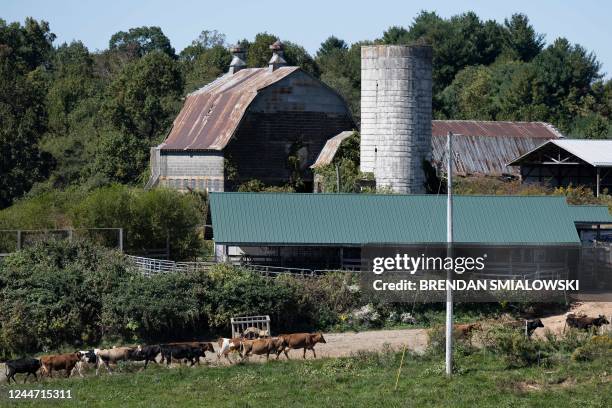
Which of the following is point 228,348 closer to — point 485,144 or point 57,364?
point 57,364

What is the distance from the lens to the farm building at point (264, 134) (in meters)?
55.9

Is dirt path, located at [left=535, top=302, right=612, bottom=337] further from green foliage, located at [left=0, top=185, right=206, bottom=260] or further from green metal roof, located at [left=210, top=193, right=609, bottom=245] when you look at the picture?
green foliage, located at [left=0, top=185, right=206, bottom=260]

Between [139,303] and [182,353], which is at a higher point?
[139,303]

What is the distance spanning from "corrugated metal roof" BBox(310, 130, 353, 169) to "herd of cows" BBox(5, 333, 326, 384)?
22204 millimetres

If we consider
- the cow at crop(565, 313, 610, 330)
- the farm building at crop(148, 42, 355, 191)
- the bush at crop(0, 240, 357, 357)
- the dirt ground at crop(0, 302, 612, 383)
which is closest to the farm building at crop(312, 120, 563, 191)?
the farm building at crop(148, 42, 355, 191)

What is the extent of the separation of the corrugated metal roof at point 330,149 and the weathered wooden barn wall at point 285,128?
1107mm

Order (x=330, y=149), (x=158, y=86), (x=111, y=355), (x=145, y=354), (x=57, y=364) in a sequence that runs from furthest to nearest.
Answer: (x=158, y=86) < (x=330, y=149) < (x=145, y=354) < (x=111, y=355) < (x=57, y=364)

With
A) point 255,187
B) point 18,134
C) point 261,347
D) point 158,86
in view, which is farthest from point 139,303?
point 158,86

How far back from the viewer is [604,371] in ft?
97.2

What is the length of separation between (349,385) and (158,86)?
49.1 meters

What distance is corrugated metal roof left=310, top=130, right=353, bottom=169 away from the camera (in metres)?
54.1

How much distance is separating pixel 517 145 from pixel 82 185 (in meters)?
22.4

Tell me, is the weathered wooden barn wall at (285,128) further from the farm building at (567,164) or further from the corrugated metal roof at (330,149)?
the farm building at (567,164)

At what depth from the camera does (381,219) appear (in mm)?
40812
